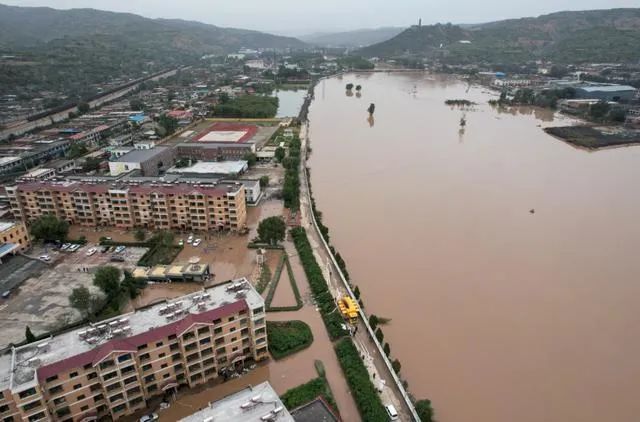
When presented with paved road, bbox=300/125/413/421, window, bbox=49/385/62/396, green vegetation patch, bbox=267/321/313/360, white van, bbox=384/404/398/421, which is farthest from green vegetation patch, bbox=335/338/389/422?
window, bbox=49/385/62/396

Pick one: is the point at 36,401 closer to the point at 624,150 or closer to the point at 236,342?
the point at 236,342

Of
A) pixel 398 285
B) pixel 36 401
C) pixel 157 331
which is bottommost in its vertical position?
pixel 398 285

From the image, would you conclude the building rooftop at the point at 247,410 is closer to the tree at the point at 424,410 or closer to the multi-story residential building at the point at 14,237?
the tree at the point at 424,410

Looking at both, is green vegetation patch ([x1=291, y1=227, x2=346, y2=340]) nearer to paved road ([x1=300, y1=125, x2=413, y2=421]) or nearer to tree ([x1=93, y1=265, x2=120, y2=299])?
paved road ([x1=300, y1=125, x2=413, y2=421])

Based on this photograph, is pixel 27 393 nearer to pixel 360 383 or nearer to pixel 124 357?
pixel 124 357

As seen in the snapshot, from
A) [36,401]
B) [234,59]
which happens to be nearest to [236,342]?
[36,401]

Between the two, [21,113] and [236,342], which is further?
[21,113]
